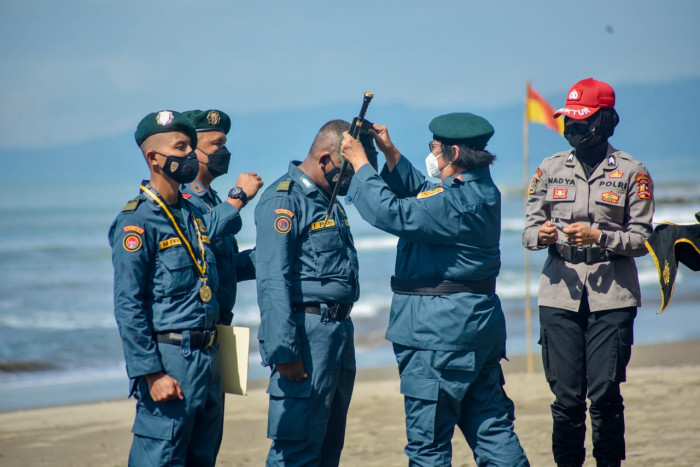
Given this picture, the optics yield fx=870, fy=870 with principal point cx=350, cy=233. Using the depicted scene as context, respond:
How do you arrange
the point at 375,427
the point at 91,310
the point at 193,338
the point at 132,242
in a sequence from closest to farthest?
the point at 132,242
the point at 193,338
the point at 375,427
the point at 91,310

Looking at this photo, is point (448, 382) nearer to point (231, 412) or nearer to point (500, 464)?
point (500, 464)

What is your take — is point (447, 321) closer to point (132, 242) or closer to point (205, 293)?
point (205, 293)

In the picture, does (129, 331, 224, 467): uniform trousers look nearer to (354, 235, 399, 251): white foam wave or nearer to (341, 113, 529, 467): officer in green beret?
(341, 113, 529, 467): officer in green beret

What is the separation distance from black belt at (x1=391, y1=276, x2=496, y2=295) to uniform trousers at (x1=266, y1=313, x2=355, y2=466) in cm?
35

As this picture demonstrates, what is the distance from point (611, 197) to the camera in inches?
185

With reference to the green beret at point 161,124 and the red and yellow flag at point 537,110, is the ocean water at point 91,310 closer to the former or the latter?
the red and yellow flag at point 537,110

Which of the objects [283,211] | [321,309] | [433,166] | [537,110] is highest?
[537,110]

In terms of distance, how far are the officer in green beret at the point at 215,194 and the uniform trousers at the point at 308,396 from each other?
2.15 ft

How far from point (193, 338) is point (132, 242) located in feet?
1.61

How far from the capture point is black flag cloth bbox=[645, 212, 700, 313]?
424 cm

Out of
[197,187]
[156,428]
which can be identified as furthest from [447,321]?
[197,187]

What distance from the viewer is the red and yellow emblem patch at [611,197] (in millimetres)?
4688

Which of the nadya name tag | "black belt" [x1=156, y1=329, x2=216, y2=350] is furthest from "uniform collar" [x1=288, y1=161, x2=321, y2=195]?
"black belt" [x1=156, y1=329, x2=216, y2=350]

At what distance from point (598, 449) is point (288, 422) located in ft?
5.67
